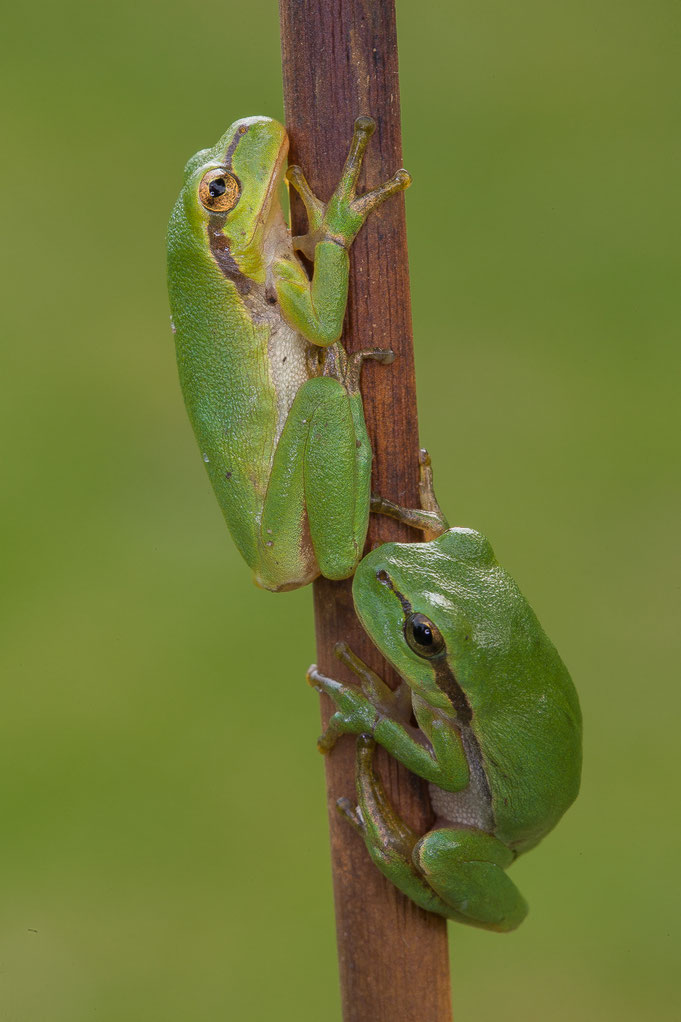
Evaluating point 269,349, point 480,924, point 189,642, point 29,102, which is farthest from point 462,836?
point 29,102

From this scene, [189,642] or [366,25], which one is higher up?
[366,25]

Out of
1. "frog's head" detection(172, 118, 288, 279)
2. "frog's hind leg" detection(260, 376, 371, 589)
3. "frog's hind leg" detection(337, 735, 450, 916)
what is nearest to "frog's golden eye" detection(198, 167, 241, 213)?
"frog's head" detection(172, 118, 288, 279)

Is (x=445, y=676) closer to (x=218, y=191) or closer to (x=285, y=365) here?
(x=285, y=365)

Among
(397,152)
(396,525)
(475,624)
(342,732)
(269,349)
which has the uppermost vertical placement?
(397,152)

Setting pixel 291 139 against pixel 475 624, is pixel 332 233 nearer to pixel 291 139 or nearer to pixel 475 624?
pixel 291 139

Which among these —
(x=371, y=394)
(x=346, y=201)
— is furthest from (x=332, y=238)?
(x=371, y=394)

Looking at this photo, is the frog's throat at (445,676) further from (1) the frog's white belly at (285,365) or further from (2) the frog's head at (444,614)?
(1) the frog's white belly at (285,365)
